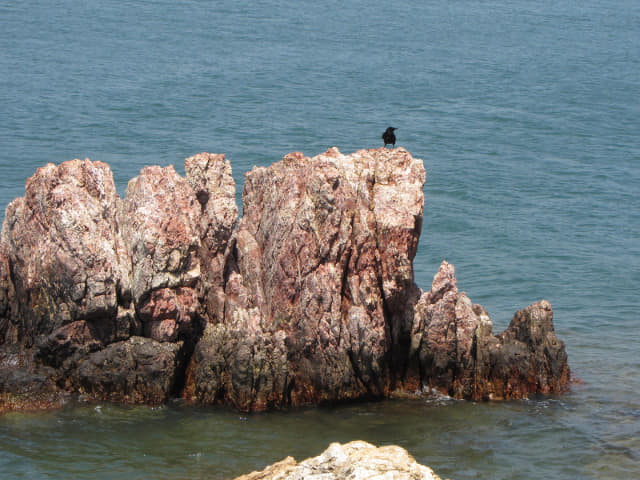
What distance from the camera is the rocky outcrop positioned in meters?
11.0

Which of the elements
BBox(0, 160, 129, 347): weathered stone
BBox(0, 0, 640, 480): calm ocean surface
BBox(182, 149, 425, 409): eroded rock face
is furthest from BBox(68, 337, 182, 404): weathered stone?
BBox(182, 149, 425, 409): eroded rock face

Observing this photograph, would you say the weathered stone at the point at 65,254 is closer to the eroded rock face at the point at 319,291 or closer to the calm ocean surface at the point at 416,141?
the calm ocean surface at the point at 416,141

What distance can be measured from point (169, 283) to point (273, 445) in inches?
198

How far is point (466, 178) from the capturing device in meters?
52.8

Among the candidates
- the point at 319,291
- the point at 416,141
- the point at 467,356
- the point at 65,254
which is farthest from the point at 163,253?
the point at 416,141

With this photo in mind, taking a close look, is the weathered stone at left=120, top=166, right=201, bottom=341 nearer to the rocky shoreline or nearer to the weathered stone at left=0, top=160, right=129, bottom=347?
the rocky shoreline

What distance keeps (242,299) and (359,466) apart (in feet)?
42.0

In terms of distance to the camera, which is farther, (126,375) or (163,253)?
(163,253)

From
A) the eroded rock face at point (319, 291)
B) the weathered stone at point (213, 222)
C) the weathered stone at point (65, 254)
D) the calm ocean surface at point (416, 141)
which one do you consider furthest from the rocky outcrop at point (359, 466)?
the weathered stone at point (213, 222)

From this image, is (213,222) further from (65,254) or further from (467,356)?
(467,356)

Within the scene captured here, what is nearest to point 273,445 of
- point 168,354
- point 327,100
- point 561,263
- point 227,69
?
point 168,354

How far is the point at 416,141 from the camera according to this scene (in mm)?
58969

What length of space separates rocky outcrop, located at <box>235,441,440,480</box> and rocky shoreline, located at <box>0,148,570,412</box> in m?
10.2

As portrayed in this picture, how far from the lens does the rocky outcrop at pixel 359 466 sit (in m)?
11.0
